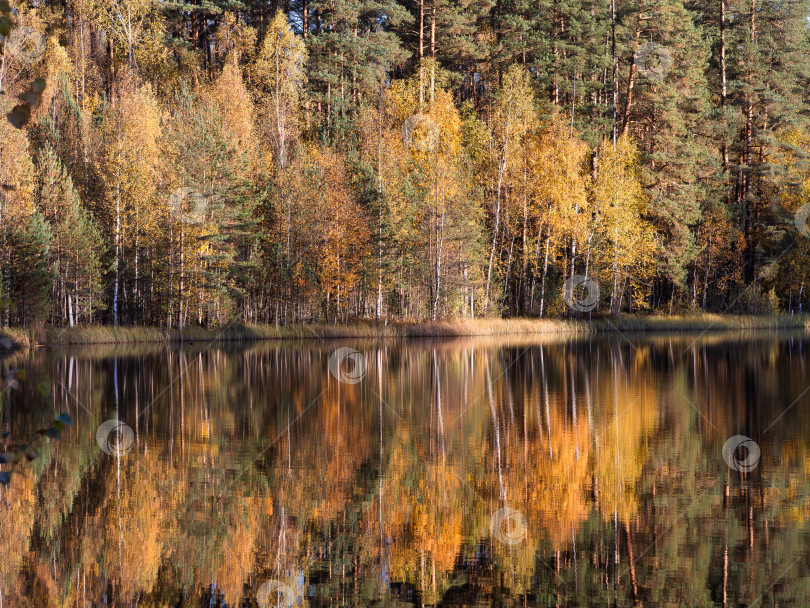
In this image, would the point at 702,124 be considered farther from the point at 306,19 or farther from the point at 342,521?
the point at 342,521

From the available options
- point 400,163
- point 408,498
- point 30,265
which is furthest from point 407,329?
point 408,498

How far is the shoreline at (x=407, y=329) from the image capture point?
37.8m

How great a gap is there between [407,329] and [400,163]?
34.0ft

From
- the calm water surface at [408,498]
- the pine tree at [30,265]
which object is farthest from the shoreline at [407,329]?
the calm water surface at [408,498]

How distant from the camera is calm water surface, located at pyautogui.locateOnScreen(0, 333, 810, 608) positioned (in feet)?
23.9

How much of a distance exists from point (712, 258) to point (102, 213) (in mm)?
35975

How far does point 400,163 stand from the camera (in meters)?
50.8

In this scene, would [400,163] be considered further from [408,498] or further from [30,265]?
[408,498]

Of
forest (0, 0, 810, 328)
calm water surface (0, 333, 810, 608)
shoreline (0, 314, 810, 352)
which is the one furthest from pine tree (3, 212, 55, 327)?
calm water surface (0, 333, 810, 608)

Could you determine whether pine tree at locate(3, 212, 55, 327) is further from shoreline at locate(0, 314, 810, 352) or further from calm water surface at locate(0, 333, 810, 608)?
calm water surface at locate(0, 333, 810, 608)

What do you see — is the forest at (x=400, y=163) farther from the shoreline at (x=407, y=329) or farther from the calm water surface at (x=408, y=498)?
the calm water surface at (x=408, y=498)

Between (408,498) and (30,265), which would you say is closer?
(408,498)

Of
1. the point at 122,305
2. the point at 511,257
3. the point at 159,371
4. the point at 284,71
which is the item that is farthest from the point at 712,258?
the point at 159,371

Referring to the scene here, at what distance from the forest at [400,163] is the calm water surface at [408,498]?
21780mm
